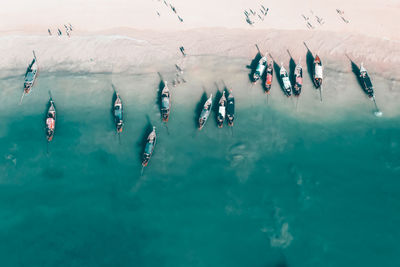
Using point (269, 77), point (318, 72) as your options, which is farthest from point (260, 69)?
point (318, 72)

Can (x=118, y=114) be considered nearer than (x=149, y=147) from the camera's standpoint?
No

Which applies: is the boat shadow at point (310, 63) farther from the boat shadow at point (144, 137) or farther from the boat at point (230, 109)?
the boat shadow at point (144, 137)

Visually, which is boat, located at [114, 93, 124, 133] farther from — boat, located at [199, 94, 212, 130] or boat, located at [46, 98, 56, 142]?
boat, located at [199, 94, 212, 130]

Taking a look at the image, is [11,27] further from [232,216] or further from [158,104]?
[232,216]

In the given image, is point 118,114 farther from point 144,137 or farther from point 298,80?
point 298,80

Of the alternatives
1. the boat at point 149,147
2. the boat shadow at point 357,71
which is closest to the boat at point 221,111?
the boat at point 149,147

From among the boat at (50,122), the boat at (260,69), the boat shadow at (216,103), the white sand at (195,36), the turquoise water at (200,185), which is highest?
the white sand at (195,36)
